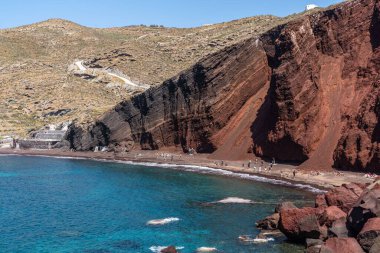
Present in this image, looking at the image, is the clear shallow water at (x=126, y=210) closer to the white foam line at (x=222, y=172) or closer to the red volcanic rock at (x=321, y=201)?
the white foam line at (x=222, y=172)

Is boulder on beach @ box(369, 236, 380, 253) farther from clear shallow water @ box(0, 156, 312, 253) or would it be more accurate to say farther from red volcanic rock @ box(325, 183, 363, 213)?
red volcanic rock @ box(325, 183, 363, 213)

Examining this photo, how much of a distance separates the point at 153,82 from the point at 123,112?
62.7m

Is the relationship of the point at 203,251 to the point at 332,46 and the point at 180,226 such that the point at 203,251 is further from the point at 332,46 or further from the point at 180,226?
the point at 332,46

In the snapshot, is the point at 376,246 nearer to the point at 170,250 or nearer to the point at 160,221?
the point at 170,250

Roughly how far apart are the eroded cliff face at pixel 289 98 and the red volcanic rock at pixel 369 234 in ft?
118

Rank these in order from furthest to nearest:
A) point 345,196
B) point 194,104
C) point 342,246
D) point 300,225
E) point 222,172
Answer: point 194,104
point 222,172
point 345,196
point 300,225
point 342,246

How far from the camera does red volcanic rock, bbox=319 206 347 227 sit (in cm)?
4456

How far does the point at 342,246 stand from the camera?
36.2 metres

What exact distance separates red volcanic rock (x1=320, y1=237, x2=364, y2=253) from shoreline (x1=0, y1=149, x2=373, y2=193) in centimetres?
3040

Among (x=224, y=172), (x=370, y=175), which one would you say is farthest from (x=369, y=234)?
(x=224, y=172)

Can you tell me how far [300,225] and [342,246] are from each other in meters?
6.62

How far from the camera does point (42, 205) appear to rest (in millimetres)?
62312

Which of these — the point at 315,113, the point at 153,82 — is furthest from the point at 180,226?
the point at 153,82

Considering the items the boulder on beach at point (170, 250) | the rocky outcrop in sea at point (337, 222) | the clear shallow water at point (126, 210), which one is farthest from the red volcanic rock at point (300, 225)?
the boulder on beach at point (170, 250)
